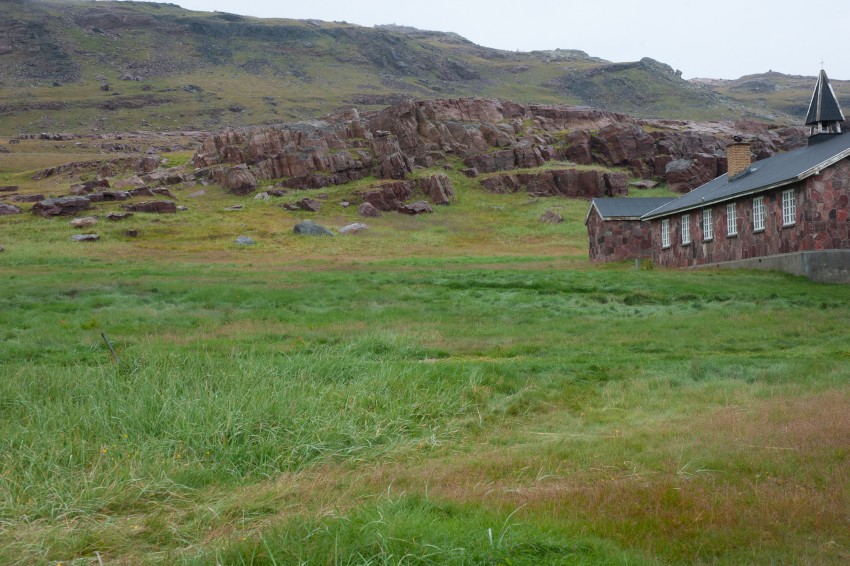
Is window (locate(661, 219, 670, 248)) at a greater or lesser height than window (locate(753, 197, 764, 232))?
lesser

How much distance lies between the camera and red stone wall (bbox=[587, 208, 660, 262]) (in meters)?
48.4

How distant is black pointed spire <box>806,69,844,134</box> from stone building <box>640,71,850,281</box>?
5 centimetres

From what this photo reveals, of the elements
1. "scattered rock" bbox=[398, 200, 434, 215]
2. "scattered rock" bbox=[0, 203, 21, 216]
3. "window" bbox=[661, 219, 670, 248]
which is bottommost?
"window" bbox=[661, 219, 670, 248]

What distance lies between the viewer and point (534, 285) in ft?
98.1

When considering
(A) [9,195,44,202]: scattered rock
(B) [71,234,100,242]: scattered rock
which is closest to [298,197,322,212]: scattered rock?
(B) [71,234,100,242]: scattered rock

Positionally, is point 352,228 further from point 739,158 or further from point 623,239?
point 739,158

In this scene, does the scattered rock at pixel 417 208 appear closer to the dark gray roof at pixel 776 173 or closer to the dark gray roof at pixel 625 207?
the dark gray roof at pixel 625 207

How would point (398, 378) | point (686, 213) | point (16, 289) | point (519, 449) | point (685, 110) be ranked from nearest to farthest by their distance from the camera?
point (519, 449) → point (398, 378) → point (16, 289) → point (686, 213) → point (685, 110)

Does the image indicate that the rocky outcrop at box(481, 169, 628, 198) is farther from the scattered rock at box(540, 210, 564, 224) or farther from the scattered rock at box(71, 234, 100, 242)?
the scattered rock at box(71, 234, 100, 242)

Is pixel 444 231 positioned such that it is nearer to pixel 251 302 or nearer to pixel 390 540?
pixel 251 302

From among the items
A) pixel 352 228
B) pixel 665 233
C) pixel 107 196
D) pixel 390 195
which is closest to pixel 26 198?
pixel 107 196

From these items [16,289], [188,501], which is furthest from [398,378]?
[16,289]

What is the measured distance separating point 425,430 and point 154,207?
67.0 m

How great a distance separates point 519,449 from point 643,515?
2886mm
